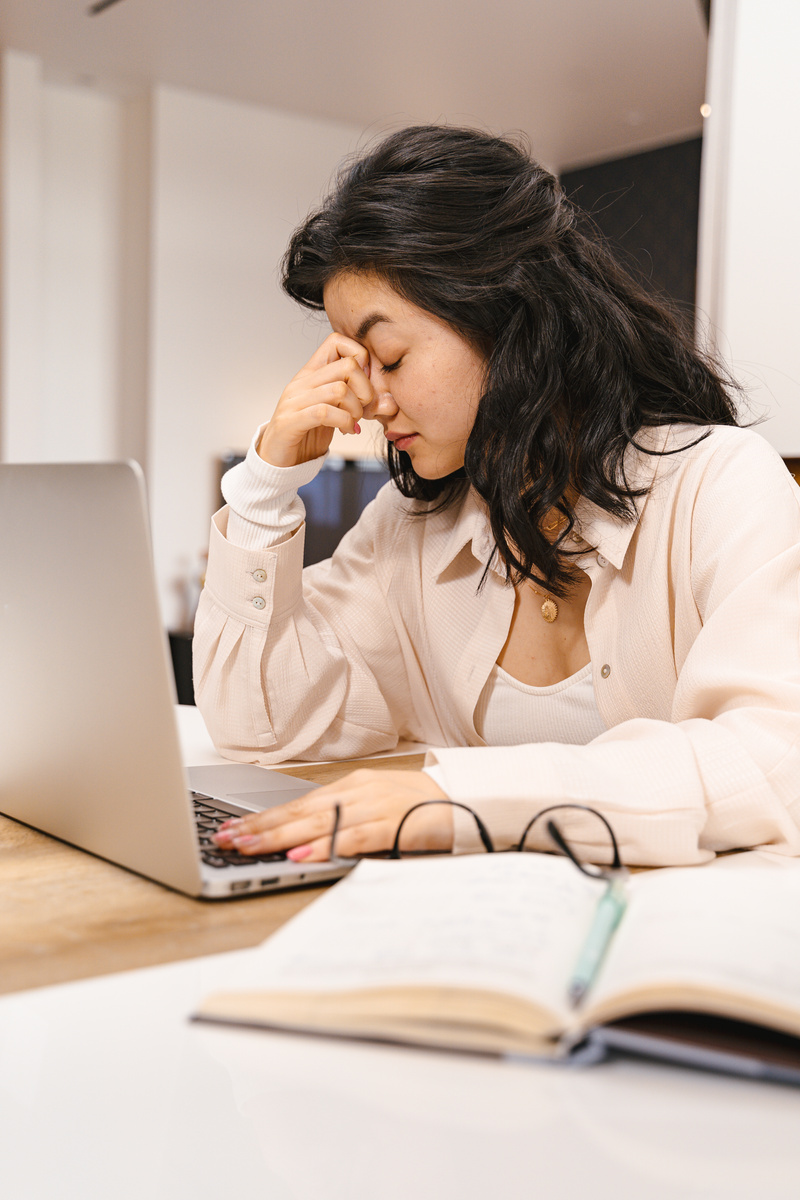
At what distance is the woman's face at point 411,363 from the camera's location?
3.97ft

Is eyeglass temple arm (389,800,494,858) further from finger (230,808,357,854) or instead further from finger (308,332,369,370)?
finger (308,332,369,370)

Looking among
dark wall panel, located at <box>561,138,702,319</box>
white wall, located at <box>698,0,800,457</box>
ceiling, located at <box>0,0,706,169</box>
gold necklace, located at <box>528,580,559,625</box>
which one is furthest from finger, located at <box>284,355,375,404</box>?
dark wall panel, located at <box>561,138,702,319</box>

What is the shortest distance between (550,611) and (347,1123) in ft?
2.96

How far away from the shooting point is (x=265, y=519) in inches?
48.3

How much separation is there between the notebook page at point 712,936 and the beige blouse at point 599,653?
183 millimetres

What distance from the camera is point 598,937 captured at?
53cm

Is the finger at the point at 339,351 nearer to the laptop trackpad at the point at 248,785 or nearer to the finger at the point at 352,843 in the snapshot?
the laptop trackpad at the point at 248,785

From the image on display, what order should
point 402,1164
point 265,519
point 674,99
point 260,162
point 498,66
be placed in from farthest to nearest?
point 260,162, point 674,99, point 498,66, point 265,519, point 402,1164

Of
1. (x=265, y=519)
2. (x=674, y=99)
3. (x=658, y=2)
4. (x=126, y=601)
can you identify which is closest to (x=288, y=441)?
(x=265, y=519)

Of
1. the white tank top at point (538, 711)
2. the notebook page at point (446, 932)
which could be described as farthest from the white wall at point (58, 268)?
the notebook page at point (446, 932)

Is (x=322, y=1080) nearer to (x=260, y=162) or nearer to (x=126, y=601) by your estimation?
(x=126, y=601)

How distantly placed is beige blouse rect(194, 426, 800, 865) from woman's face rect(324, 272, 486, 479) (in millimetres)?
138

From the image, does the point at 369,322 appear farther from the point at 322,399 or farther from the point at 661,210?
the point at 661,210

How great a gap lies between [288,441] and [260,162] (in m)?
3.96
